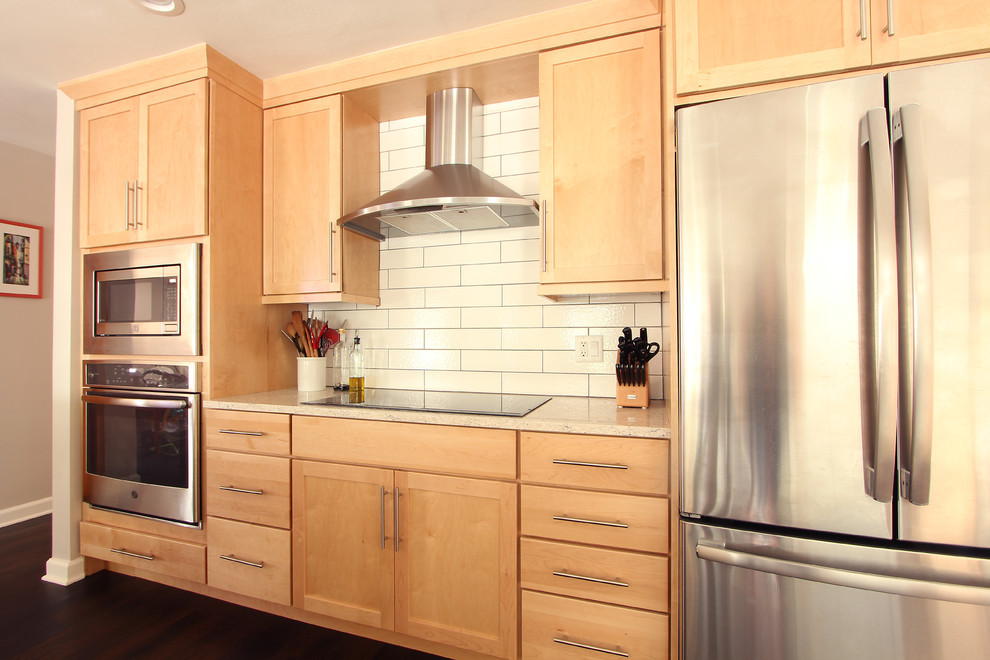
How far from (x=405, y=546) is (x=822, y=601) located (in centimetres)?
127

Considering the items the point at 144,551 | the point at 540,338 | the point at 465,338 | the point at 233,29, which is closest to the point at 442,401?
the point at 465,338

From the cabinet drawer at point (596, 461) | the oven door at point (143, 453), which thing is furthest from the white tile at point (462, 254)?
the oven door at point (143, 453)

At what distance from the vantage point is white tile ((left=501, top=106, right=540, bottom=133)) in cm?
221

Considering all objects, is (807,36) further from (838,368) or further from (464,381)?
(464,381)

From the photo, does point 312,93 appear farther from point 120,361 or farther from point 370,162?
point 120,361

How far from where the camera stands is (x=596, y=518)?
Answer: 4.86ft

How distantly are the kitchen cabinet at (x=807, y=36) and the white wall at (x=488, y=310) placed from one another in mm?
934

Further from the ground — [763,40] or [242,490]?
[763,40]

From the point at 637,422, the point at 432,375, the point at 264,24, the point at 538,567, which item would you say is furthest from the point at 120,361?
the point at 637,422

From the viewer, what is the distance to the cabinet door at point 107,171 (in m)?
2.24

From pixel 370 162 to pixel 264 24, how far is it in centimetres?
70

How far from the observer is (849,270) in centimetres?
111

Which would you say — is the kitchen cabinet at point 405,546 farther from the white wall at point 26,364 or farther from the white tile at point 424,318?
the white wall at point 26,364

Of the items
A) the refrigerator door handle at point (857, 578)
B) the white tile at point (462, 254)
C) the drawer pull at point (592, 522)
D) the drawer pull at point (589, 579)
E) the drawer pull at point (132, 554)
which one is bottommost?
the drawer pull at point (132, 554)
